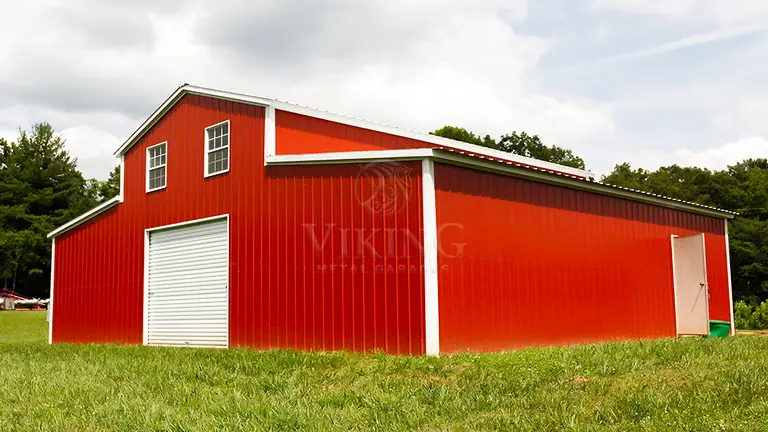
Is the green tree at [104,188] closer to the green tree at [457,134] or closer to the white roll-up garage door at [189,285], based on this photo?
the green tree at [457,134]

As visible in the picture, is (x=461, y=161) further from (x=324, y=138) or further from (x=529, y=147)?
(x=529, y=147)

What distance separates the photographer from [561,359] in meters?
9.49

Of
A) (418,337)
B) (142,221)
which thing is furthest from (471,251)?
(142,221)

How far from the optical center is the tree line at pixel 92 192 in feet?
144

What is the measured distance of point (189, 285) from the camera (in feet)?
49.3

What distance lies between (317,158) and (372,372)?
4.47 metres

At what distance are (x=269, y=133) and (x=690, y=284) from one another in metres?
10.6

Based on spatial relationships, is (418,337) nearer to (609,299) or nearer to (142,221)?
(609,299)

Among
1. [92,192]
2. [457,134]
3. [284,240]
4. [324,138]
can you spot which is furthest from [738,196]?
[92,192]

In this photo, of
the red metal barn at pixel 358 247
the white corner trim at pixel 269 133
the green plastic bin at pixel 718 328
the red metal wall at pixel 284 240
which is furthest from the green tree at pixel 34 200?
the green plastic bin at pixel 718 328

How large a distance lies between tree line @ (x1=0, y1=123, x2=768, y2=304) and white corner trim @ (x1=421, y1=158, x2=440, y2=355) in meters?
35.7

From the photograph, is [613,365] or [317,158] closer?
[613,365]

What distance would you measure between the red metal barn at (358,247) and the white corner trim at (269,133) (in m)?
0.03

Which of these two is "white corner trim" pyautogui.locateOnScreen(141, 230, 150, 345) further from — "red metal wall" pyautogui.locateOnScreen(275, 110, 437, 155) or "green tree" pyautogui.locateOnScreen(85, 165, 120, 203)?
"green tree" pyautogui.locateOnScreen(85, 165, 120, 203)
